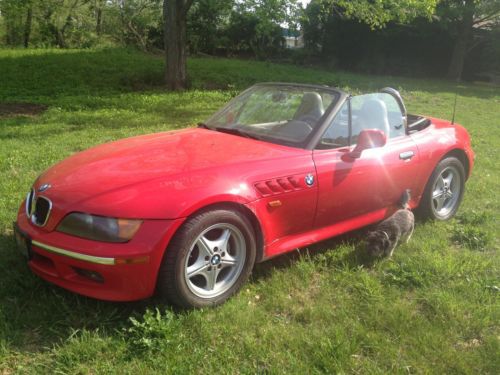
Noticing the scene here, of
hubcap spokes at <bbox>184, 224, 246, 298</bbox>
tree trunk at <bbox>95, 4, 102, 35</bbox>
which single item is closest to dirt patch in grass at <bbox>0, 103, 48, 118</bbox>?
hubcap spokes at <bbox>184, 224, 246, 298</bbox>

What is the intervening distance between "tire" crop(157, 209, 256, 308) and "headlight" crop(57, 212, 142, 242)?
0.85ft

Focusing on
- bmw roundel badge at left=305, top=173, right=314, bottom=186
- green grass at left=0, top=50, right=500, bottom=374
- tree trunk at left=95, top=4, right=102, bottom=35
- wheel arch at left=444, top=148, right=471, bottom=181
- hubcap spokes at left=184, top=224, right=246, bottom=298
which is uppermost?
tree trunk at left=95, top=4, right=102, bottom=35

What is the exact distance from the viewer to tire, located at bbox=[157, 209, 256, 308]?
→ 2881 millimetres

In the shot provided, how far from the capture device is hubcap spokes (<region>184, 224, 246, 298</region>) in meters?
3.08

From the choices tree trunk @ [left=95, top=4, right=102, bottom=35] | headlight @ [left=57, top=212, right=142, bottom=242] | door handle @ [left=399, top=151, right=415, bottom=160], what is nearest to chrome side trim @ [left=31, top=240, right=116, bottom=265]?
headlight @ [left=57, top=212, right=142, bottom=242]

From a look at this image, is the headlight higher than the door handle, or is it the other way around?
the door handle

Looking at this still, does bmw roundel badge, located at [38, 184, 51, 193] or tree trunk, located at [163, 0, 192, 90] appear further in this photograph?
tree trunk, located at [163, 0, 192, 90]

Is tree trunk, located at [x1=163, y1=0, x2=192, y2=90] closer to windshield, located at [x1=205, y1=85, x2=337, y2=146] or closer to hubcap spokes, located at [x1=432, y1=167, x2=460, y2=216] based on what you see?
windshield, located at [x1=205, y1=85, x2=337, y2=146]

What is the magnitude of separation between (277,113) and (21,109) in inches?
323

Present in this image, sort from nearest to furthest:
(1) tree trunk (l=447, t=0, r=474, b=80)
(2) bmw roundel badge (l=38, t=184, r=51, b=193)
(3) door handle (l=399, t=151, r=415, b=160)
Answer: (2) bmw roundel badge (l=38, t=184, r=51, b=193) → (3) door handle (l=399, t=151, r=415, b=160) → (1) tree trunk (l=447, t=0, r=474, b=80)

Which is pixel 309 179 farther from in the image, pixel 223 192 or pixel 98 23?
pixel 98 23

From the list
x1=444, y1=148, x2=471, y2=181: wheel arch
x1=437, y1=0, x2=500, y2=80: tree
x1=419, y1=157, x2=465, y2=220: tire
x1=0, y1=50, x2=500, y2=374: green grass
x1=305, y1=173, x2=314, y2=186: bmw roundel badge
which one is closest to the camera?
x1=0, y1=50, x2=500, y2=374: green grass

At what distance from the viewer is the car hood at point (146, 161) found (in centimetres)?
304

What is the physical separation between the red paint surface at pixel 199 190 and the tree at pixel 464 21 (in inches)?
871
